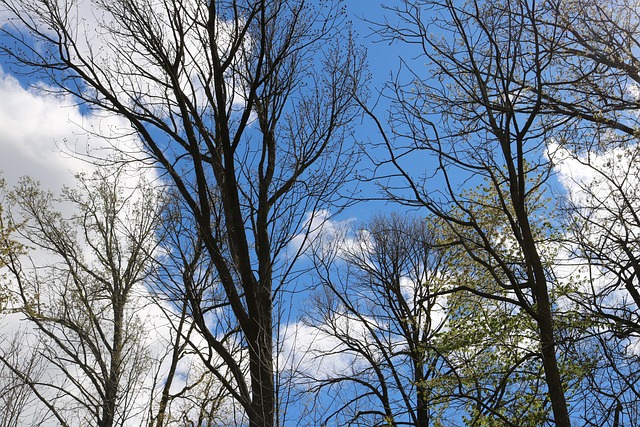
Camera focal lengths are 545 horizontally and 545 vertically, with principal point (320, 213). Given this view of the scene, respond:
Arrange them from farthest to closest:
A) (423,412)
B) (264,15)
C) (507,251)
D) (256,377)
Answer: (423,412)
(507,251)
(264,15)
(256,377)

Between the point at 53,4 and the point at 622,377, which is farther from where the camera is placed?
the point at 53,4

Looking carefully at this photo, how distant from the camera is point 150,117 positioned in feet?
16.9

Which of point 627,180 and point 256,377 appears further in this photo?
point 627,180

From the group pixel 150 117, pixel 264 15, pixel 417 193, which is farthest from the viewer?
pixel 417 193


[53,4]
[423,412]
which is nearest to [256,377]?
[53,4]

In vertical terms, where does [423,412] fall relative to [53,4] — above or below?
below

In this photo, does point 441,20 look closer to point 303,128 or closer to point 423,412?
point 303,128

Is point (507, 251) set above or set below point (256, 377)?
above

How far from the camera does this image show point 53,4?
5414 mm

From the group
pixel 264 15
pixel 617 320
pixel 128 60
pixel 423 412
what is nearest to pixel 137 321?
pixel 423 412

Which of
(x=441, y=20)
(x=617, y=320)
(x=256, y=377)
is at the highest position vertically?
(x=441, y=20)

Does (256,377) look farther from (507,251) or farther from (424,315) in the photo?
(424,315)

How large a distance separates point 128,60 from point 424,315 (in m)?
9.11

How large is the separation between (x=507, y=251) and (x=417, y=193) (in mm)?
4280
